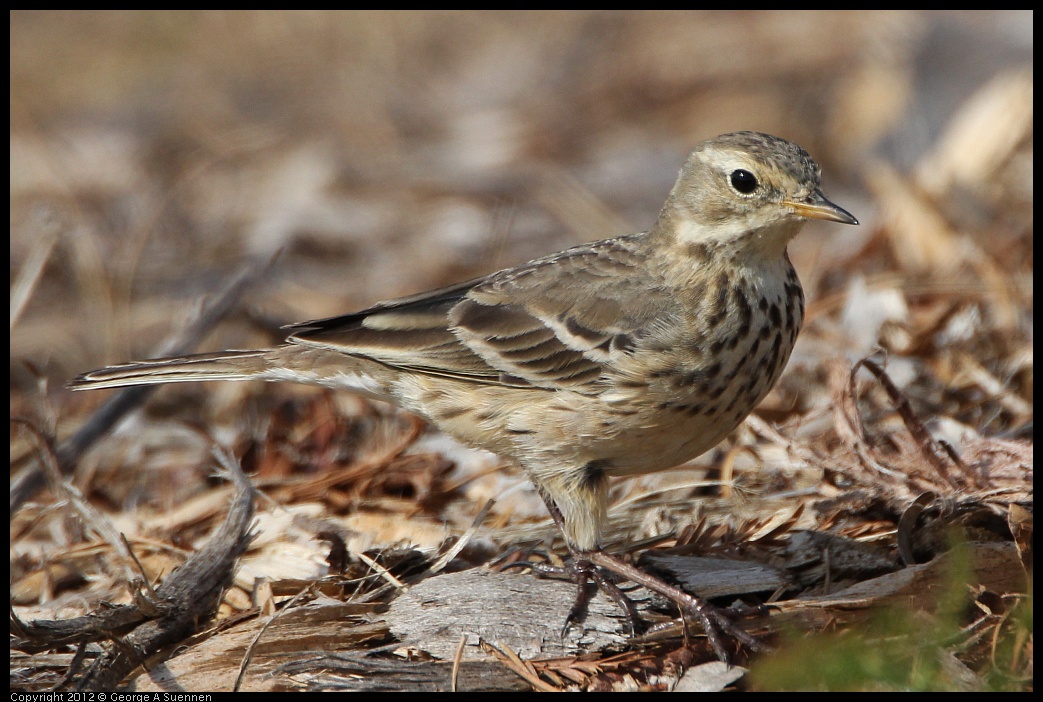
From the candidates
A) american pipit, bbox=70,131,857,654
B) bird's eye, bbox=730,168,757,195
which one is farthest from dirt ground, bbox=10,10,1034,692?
bird's eye, bbox=730,168,757,195

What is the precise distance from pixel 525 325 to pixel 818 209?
129 centimetres

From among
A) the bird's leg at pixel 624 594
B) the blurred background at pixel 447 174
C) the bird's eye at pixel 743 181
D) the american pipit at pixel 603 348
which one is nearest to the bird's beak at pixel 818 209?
the american pipit at pixel 603 348

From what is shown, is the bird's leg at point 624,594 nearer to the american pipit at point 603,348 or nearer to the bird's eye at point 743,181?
the american pipit at point 603,348

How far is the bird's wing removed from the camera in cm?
Answer: 451

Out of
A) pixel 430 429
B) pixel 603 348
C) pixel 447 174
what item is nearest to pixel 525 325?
pixel 603 348

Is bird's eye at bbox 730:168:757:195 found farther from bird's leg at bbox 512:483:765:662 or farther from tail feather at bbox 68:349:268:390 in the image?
tail feather at bbox 68:349:268:390

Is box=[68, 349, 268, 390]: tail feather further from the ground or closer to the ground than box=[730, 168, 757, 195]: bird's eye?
closer to the ground

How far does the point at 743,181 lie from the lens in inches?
174

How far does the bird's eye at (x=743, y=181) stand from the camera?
4395 millimetres

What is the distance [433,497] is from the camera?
5.25m

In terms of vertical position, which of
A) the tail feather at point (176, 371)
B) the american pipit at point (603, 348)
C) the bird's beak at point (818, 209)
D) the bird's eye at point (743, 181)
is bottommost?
the tail feather at point (176, 371)

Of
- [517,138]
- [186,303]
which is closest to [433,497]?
[186,303]

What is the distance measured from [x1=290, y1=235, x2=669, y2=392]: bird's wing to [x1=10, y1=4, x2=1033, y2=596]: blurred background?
2.80ft

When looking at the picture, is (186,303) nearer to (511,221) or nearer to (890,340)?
(511,221)
